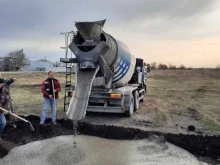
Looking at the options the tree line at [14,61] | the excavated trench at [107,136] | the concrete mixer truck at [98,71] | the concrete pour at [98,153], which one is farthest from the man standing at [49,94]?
the tree line at [14,61]

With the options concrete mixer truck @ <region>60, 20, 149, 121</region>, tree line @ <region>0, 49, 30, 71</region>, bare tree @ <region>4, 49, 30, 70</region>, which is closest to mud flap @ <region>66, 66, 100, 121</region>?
concrete mixer truck @ <region>60, 20, 149, 121</region>

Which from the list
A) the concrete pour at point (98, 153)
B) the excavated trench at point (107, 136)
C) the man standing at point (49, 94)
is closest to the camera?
the concrete pour at point (98, 153)

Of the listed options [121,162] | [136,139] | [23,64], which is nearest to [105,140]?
[136,139]

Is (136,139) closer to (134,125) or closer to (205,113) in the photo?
(134,125)

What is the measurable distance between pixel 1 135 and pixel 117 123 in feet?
13.8

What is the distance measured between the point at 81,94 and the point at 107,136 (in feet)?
5.54

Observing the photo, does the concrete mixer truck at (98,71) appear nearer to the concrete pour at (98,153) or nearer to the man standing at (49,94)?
the man standing at (49,94)

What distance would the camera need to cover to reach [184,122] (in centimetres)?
1115

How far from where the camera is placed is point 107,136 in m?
8.62

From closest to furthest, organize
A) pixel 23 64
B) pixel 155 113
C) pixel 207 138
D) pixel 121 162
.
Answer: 1. pixel 121 162
2. pixel 207 138
3. pixel 155 113
4. pixel 23 64

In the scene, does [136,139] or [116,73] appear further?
[116,73]

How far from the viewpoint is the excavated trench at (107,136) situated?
737 centimetres

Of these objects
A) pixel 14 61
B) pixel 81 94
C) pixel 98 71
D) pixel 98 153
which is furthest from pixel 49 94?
pixel 14 61

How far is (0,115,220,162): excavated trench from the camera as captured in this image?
290 inches
